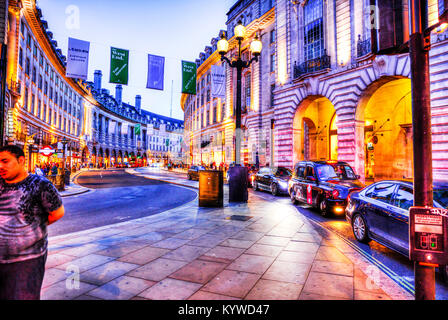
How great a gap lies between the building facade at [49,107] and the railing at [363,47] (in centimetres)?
2788

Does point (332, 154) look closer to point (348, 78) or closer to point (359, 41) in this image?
point (348, 78)

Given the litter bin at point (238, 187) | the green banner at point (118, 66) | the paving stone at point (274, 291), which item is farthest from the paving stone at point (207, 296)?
the green banner at point (118, 66)

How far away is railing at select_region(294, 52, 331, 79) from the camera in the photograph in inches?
769

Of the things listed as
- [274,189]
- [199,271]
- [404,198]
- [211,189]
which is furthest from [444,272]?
[274,189]

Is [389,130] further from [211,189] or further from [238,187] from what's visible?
[211,189]

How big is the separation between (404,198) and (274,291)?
3149 millimetres

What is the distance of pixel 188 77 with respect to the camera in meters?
Result: 15.7

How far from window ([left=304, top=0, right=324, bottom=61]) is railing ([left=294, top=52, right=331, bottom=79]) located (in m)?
0.71

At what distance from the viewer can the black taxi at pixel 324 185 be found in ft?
28.4

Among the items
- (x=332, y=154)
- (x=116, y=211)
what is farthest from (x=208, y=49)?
(x=116, y=211)

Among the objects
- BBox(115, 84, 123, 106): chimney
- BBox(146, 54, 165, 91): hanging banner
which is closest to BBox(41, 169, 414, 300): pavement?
BBox(146, 54, 165, 91): hanging banner

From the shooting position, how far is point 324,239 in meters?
6.15

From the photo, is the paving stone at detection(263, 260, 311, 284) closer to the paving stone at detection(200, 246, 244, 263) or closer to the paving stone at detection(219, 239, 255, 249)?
the paving stone at detection(200, 246, 244, 263)

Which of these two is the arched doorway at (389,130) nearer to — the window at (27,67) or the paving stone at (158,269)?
the paving stone at (158,269)
